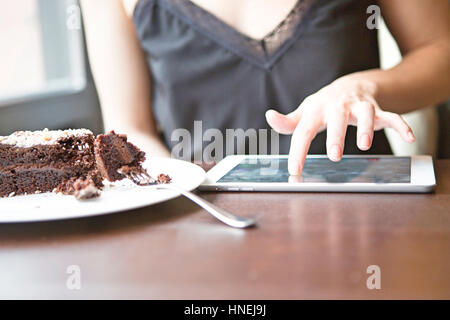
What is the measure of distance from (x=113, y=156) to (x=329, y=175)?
29 centimetres

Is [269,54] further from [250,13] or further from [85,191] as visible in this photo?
[85,191]

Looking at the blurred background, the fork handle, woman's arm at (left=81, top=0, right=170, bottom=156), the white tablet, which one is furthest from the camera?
the blurred background

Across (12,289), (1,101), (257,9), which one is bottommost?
(12,289)

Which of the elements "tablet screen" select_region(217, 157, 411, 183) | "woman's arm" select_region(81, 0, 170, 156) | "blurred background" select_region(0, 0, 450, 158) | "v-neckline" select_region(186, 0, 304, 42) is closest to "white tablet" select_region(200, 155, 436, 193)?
"tablet screen" select_region(217, 157, 411, 183)

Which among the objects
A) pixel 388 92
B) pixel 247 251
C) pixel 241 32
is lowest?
pixel 247 251

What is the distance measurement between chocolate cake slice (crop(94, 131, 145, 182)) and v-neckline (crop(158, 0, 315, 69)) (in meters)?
0.56

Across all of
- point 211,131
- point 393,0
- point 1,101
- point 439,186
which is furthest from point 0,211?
point 1,101

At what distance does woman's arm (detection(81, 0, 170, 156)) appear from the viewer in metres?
1.37

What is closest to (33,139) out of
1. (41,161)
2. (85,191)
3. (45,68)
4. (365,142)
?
(41,161)

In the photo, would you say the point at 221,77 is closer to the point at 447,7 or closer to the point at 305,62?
the point at 305,62

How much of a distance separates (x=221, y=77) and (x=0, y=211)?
30.1 inches

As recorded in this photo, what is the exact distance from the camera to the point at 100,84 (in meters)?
1.43

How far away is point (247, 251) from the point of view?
0.47 m

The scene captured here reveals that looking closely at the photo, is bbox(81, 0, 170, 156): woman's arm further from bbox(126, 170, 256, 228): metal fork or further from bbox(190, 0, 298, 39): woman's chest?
→ bbox(126, 170, 256, 228): metal fork
